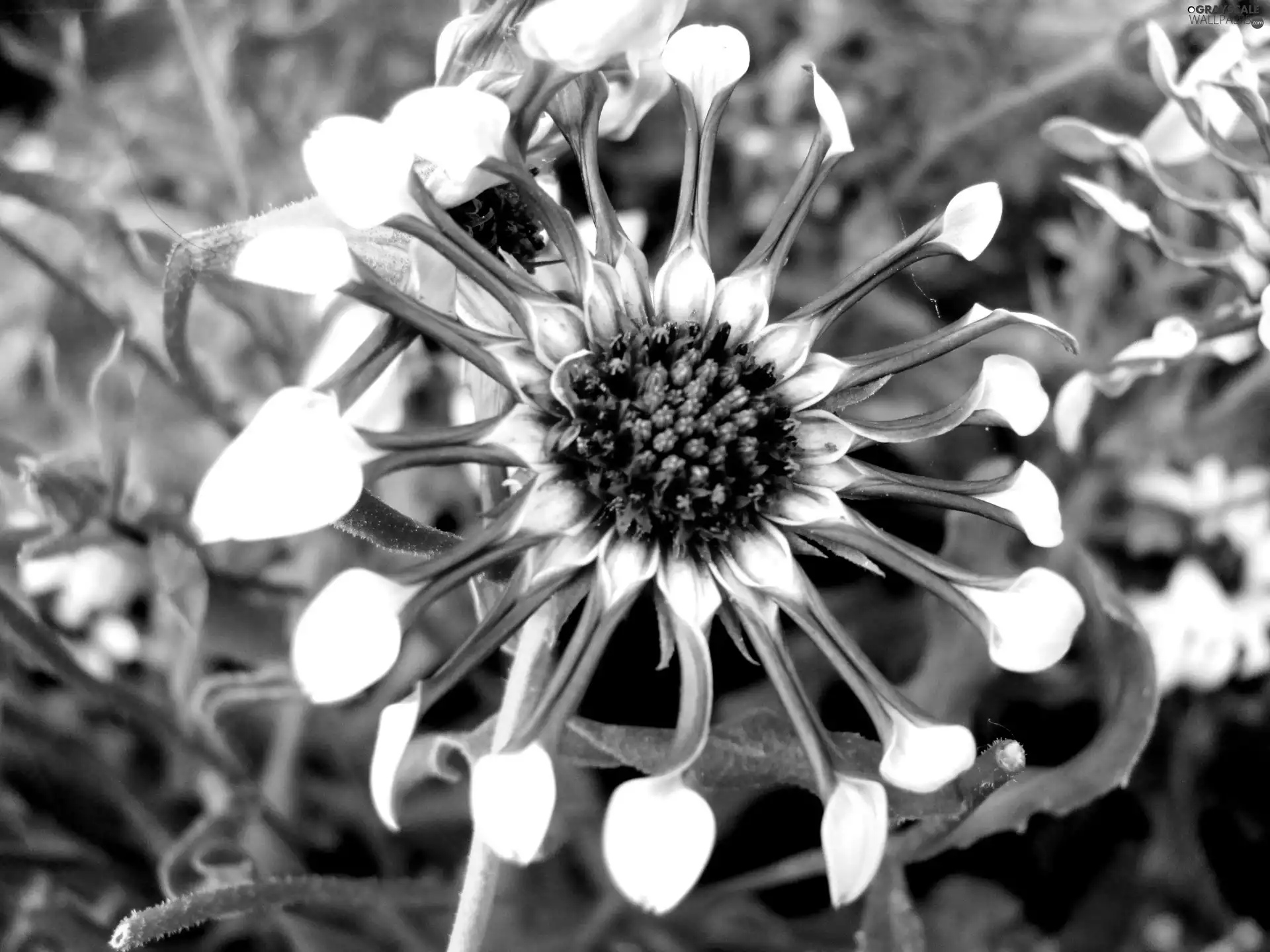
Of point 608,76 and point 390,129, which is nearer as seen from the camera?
point 390,129

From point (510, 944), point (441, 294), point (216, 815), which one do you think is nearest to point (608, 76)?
point (441, 294)

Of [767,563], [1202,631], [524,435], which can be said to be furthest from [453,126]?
[1202,631]

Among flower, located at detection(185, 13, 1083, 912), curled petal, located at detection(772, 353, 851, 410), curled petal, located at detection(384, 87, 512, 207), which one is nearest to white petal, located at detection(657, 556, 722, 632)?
flower, located at detection(185, 13, 1083, 912)

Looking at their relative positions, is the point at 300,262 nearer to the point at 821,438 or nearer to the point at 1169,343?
the point at 821,438

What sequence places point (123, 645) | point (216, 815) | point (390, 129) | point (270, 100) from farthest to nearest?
point (270, 100) < point (123, 645) < point (216, 815) < point (390, 129)

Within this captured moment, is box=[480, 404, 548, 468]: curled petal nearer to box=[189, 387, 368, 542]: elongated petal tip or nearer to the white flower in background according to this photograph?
box=[189, 387, 368, 542]: elongated petal tip

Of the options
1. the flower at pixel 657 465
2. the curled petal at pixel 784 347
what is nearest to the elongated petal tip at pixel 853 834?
the flower at pixel 657 465

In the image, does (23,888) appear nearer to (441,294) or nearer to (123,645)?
(123,645)
